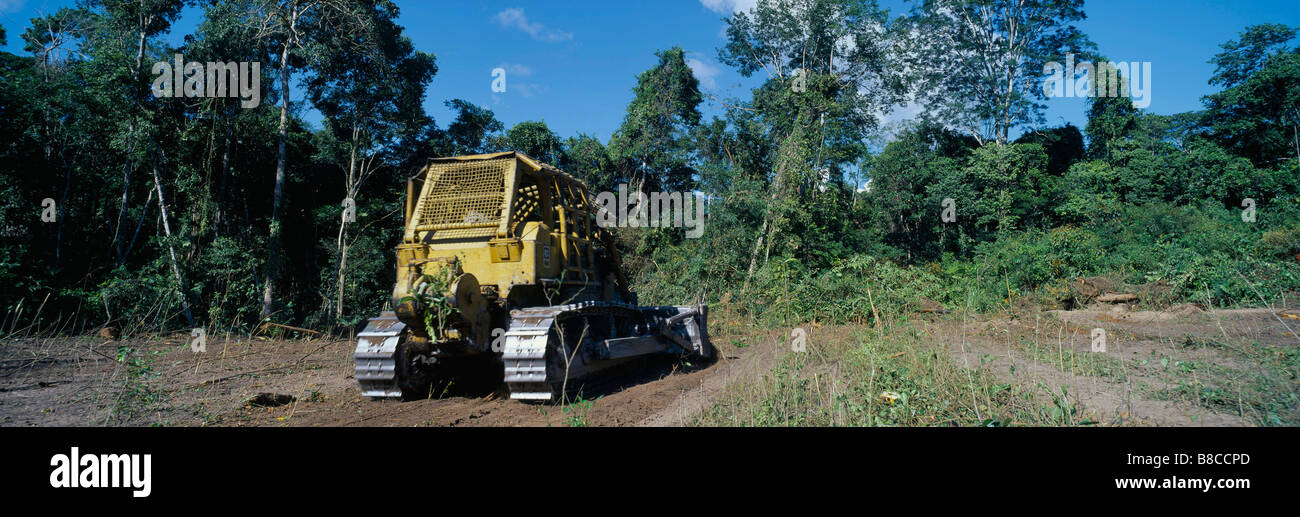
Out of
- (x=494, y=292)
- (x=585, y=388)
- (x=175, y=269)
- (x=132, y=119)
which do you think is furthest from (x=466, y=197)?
(x=132, y=119)

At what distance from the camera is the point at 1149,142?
87.6ft

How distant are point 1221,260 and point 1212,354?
9.46 m

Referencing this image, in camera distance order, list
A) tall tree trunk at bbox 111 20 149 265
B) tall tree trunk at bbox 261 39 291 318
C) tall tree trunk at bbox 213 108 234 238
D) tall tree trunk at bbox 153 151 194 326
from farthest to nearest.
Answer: tall tree trunk at bbox 213 108 234 238 < tall tree trunk at bbox 261 39 291 318 < tall tree trunk at bbox 111 20 149 265 < tall tree trunk at bbox 153 151 194 326

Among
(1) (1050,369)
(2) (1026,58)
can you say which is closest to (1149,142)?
(2) (1026,58)

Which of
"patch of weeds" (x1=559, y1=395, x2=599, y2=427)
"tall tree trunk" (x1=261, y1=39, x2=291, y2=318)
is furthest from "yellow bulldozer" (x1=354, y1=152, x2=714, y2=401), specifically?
"tall tree trunk" (x1=261, y1=39, x2=291, y2=318)

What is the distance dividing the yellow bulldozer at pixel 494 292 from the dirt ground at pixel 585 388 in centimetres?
37

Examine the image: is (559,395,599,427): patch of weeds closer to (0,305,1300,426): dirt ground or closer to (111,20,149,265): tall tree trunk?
(0,305,1300,426): dirt ground

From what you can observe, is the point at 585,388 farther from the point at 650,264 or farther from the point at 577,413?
the point at 650,264

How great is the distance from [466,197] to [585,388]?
8.19 ft

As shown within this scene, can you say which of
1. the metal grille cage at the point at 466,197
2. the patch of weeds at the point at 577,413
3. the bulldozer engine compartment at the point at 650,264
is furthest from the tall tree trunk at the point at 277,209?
the patch of weeds at the point at 577,413

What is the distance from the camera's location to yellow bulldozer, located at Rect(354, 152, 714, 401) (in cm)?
536

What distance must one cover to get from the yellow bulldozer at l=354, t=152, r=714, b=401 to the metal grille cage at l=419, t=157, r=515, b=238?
1 centimetres

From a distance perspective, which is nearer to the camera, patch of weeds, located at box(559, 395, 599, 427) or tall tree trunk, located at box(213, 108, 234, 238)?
patch of weeds, located at box(559, 395, 599, 427)
